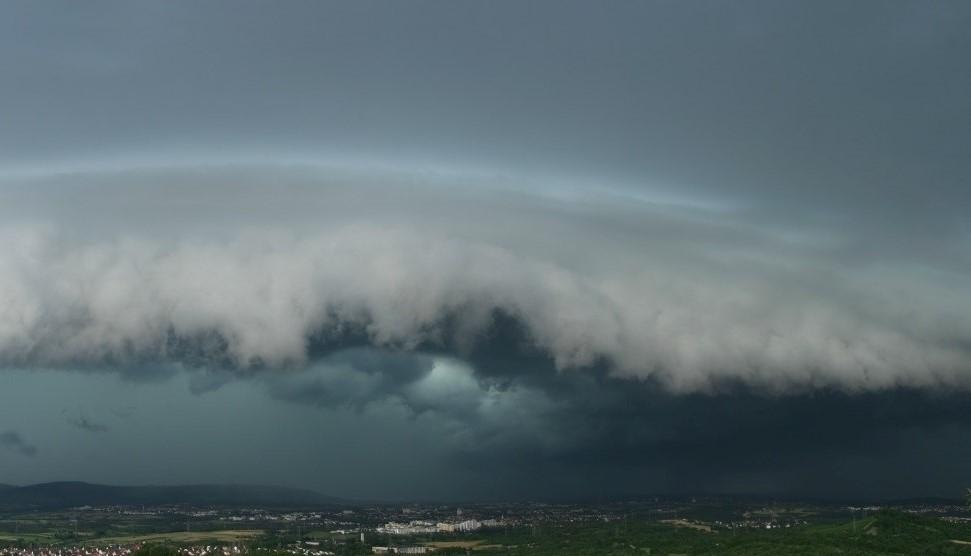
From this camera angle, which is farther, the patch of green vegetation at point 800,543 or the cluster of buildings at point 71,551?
the cluster of buildings at point 71,551

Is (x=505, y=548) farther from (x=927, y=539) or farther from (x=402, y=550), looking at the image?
(x=927, y=539)

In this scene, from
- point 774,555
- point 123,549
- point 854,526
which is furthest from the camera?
point 123,549

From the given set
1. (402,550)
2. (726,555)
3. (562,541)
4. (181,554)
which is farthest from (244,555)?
(726,555)

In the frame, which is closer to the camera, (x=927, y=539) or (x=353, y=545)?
(x=927, y=539)

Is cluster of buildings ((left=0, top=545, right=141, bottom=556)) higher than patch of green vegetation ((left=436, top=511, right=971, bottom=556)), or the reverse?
cluster of buildings ((left=0, top=545, right=141, bottom=556))

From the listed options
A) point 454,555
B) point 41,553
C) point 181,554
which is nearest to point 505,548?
point 454,555

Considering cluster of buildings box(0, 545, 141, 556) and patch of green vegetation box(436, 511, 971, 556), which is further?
cluster of buildings box(0, 545, 141, 556)

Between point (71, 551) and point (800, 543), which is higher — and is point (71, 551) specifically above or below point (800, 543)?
above

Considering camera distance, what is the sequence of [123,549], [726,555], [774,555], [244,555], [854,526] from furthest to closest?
[123,549] → [854,526] → [244,555] → [726,555] → [774,555]

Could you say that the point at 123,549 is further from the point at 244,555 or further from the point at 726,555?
the point at 726,555

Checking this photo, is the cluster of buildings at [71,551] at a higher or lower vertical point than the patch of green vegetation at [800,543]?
higher

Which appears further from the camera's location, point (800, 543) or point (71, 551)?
point (71, 551)
